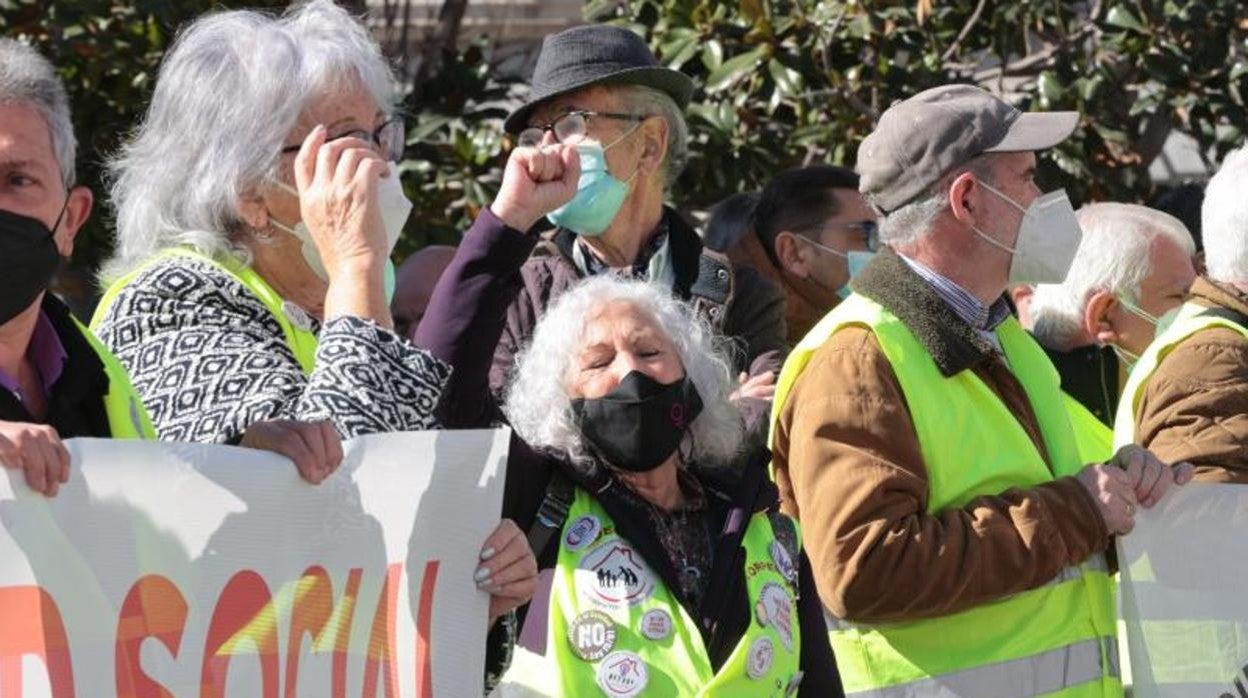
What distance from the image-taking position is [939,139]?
4.52m

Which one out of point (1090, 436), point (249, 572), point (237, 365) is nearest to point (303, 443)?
point (249, 572)

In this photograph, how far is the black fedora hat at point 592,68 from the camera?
5.17m

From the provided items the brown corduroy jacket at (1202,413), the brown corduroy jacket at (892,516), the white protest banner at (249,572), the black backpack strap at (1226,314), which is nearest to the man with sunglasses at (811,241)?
the black backpack strap at (1226,314)

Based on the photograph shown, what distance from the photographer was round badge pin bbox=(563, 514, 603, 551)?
4.09 meters

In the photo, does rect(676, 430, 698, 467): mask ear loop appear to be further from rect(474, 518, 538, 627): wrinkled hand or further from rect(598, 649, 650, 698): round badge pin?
rect(474, 518, 538, 627): wrinkled hand

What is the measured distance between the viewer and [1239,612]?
4.70 meters

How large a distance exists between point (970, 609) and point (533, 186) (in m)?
1.08

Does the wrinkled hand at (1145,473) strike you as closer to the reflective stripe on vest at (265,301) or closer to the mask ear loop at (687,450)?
the mask ear loop at (687,450)

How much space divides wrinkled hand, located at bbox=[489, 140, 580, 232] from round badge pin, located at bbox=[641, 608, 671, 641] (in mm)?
695

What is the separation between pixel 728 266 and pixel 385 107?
1450 millimetres

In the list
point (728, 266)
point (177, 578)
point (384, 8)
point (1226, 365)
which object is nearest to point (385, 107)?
point (177, 578)

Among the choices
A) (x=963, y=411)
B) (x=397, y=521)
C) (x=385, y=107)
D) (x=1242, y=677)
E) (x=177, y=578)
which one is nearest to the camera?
(x=177, y=578)

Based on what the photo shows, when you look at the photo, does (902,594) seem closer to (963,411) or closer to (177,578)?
(963,411)

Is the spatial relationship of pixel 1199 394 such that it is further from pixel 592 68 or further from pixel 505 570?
pixel 505 570
